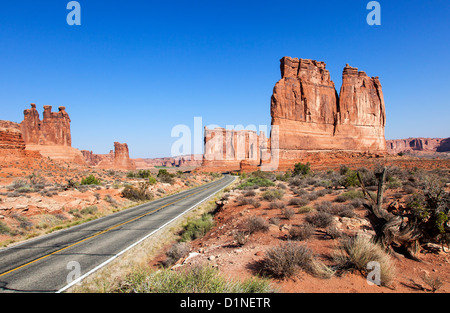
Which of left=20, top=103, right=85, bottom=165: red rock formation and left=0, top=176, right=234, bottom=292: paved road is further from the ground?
left=20, top=103, right=85, bottom=165: red rock formation

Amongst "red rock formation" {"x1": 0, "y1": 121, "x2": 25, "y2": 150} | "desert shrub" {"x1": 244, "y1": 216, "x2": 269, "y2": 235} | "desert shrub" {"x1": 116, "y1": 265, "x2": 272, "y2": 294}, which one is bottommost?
"desert shrub" {"x1": 244, "y1": 216, "x2": 269, "y2": 235}

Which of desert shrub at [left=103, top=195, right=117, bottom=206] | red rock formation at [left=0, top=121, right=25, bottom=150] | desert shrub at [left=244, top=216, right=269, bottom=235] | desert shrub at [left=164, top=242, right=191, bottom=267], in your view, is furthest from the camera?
red rock formation at [left=0, top=121, right=25, bottom=150]

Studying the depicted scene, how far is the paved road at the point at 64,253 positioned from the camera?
20.4 ft

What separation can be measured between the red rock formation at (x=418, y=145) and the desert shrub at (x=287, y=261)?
198366mm

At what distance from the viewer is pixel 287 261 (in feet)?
15.8

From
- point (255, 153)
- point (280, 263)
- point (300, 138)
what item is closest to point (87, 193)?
point (280, 263)

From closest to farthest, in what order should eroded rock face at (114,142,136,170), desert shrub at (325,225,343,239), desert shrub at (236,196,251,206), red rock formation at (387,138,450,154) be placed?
1. desert shrub at (325,225,343,239)
2. desert shrub at (236,196,251,206)
3. eroded rock face at (114,142,136,170)
4. red rock formation at (387,138,450,154)

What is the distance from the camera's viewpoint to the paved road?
6230mm

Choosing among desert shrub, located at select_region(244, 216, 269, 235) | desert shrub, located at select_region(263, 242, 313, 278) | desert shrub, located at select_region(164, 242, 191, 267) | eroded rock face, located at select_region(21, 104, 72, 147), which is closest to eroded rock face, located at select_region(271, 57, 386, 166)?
desert shrub, located at select_region(244, 216, 269, 235)

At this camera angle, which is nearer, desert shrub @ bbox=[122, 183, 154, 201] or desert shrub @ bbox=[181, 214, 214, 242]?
desert shrub @ bbox=[181, 214, 214, 242]

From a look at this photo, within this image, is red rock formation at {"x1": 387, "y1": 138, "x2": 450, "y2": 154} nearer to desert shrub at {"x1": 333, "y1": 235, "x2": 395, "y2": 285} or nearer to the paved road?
desert shrub at {"x1": 333, "y1": 235, "x2": 395, "y2": 285}

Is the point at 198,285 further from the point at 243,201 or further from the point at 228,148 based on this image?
the point at 228,148
